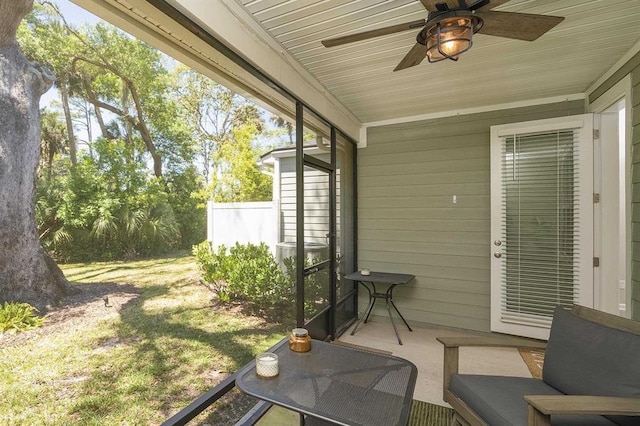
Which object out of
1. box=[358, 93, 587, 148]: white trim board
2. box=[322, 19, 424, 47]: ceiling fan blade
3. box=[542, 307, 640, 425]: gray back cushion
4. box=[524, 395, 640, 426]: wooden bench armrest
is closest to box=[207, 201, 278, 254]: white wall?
box=[358, 93, 587, 148]: white trim board

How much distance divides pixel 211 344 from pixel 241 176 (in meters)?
2.30

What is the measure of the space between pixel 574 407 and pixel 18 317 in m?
2.42

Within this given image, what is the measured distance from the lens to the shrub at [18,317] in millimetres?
1359

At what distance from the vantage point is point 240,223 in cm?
429

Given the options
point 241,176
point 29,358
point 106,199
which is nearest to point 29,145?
point 106,199

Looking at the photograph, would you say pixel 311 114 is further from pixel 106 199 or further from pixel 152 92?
pixel 106 199

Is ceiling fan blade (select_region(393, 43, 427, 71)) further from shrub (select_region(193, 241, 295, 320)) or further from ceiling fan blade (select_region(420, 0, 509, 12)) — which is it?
shrub (select_region(193, 241, 295, 320))

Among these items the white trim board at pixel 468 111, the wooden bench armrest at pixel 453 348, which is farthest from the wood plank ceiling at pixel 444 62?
the wooden bench armrest at pixel 453 348

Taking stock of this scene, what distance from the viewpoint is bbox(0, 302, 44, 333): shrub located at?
1359 mm

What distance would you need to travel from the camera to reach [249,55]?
6.47 ft

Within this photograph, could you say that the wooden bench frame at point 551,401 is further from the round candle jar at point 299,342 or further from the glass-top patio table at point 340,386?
the round candle jar at point 299,342

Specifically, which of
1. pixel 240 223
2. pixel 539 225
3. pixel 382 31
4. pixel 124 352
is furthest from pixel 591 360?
pixel 240 223

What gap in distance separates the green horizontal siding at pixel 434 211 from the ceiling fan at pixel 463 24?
2.23 meters

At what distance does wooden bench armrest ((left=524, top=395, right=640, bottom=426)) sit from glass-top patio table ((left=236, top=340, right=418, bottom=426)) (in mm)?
465
